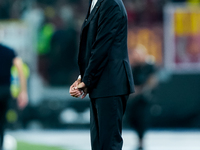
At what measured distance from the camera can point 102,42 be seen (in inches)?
196

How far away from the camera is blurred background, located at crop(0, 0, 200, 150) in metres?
13.2

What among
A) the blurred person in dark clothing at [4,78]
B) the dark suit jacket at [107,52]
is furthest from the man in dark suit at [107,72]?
the blurred person in dark clothing at [4,78]

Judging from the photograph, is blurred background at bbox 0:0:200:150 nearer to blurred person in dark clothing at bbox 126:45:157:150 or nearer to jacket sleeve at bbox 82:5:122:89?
blurred person in dark clothing at bbox 126:45:157:150

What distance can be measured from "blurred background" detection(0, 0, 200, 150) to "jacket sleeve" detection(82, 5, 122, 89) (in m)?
8.21

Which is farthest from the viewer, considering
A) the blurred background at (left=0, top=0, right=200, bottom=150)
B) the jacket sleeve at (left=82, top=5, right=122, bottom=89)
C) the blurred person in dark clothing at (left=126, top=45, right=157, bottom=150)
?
the blurred background at (left=0, top=0, right=200, bottom=150)

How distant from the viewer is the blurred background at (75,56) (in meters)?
13.2

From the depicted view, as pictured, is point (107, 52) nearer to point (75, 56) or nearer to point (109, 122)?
point (109, 122)

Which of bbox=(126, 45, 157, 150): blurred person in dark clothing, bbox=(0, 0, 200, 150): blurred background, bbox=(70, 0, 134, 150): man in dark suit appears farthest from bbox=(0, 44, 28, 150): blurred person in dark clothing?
bbox=(0, 0, 200, 150): blurred background

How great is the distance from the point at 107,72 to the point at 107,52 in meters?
0.18

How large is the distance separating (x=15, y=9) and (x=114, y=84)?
8.66 meters

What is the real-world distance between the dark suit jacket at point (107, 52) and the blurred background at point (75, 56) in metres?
8.14

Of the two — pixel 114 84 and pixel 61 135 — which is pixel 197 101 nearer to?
pixel 61 135

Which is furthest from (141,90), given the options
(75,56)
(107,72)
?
(107,72)

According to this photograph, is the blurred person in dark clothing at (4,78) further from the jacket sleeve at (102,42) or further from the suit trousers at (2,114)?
the jacket sleeve at (102,42)
